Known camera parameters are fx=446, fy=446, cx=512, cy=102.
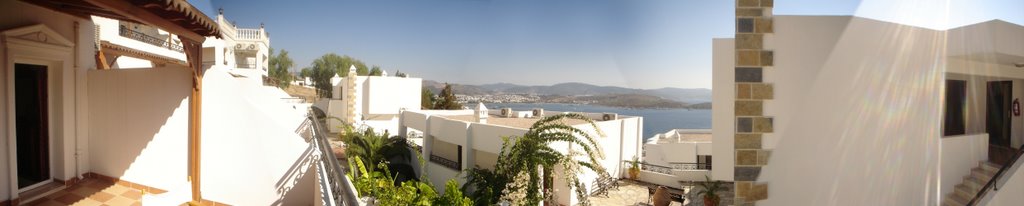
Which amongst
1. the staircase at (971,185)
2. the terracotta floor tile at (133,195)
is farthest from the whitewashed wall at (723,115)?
the terracotta floor tile at (133,195)

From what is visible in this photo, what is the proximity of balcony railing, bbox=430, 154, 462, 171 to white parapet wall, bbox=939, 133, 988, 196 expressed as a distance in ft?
33.7

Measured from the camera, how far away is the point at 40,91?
186 inches

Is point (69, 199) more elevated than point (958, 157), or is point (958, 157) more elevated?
point (958, 157)

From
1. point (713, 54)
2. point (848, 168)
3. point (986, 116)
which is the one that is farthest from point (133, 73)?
point (986, 116)

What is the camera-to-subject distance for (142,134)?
5.12 metres

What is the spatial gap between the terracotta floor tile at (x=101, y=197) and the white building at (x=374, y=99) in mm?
16579

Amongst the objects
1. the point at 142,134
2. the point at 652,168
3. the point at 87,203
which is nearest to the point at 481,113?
the point at 652,168

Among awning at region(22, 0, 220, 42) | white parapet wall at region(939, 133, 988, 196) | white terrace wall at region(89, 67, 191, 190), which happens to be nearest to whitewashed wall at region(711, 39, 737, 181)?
white parapet wall at region(939, 133, 988, 196)

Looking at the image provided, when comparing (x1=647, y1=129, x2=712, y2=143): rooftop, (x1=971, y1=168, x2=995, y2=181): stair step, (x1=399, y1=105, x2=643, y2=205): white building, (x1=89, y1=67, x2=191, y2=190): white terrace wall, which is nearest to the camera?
(x1=971, y1=168, x2=995, y2=181): stair step

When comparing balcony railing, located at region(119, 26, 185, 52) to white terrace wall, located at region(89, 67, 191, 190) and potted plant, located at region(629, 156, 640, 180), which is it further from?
potted plant, located at region(629, 156, 640, 180)

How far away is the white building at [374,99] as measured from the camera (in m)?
22.2

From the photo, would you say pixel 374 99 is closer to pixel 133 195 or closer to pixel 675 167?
pixel 675 167

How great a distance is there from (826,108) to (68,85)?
7.27m

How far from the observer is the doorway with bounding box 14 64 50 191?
465 cm
